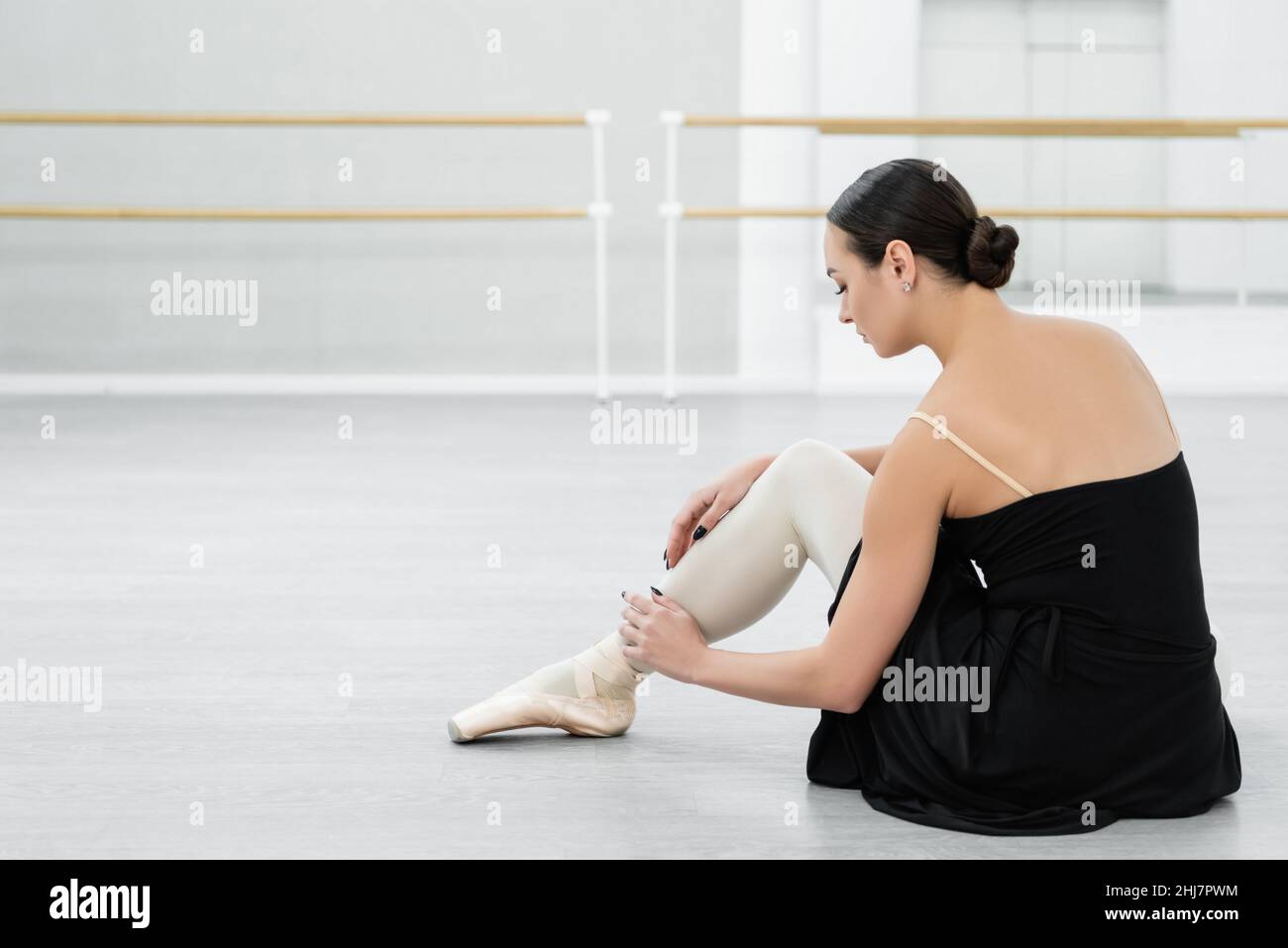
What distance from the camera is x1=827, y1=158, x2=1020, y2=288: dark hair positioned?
3.95ft

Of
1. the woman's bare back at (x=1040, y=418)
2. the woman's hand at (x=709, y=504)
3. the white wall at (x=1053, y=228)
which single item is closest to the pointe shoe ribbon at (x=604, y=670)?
the woman's hand at (x=709, y=504)

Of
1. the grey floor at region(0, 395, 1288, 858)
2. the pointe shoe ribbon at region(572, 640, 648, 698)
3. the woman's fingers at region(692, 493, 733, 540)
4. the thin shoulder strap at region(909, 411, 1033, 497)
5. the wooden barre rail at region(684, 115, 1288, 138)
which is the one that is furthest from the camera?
the wooden barre rail at region(684, 115, 1288, 138)

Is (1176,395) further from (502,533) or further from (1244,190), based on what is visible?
(502,533)

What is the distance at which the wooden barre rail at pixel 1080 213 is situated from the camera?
4.65 m

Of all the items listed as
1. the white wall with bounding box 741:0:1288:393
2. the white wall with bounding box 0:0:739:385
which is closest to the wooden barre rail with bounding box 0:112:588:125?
the white wall with bounding box 0:0:739:385

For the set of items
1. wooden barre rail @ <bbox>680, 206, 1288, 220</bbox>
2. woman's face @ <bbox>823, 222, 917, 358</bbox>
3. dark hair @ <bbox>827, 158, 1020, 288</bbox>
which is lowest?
woman's face @ <bbox>823, 222, 917, 358</bbox>

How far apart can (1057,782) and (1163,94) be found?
5.64 meters

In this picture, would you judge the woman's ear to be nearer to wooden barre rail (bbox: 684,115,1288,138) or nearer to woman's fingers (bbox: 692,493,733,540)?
woman's fingers (bbox: 692,493,733,540)

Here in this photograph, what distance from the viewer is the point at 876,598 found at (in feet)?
3.98

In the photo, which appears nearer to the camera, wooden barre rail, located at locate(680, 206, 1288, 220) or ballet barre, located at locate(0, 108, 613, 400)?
ballet barre, located at locate(0, 108, 613, 400)

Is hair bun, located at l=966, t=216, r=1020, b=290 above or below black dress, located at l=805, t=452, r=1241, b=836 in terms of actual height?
above

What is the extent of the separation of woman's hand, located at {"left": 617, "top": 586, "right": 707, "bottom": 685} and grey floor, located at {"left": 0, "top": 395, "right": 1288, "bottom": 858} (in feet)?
0.43

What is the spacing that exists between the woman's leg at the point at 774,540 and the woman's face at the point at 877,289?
0.14m

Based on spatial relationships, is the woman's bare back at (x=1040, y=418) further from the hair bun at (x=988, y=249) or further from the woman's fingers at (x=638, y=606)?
the woman's fingers at (x=638, y=606)
